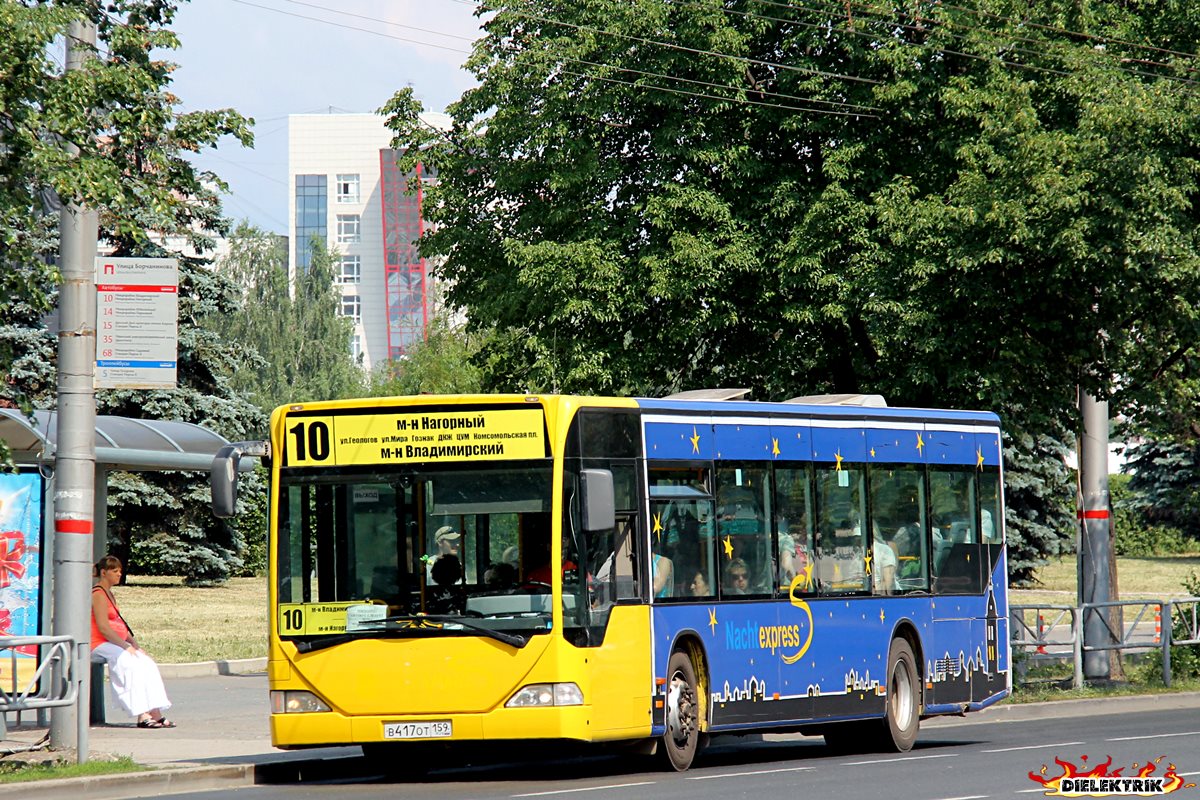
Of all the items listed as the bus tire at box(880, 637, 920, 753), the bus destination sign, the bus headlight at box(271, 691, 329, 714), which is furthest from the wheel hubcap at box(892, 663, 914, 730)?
the bus headlight at box(271, 691, 329, 714)

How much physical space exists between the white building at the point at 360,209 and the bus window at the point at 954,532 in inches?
4887

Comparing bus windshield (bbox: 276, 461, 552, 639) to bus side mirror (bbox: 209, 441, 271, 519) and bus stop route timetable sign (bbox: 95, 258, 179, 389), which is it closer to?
bus side mirror (bbox: 209, 441, 271, 519)

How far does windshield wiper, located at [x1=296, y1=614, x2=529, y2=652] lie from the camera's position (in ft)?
45.9

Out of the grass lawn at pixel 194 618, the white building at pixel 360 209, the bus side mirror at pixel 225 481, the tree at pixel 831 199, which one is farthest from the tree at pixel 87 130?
the white building at pixel 360 209

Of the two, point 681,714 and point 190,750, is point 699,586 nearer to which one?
point 681,714

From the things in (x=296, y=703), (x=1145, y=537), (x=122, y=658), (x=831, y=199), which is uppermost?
(x=831, y=199)

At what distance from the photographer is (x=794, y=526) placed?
16953mm

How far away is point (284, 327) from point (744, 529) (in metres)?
67.9

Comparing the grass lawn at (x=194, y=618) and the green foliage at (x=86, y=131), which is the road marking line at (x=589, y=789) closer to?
the green foliage at (x=86, y=131)

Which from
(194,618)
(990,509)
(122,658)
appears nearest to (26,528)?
(122,658)

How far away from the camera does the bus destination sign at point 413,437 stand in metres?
14.3

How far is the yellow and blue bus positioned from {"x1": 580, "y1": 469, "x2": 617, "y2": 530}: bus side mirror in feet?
0.05

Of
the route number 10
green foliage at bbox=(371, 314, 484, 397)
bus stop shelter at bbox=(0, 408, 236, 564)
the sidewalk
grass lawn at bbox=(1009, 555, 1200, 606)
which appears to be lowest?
the sidewalk

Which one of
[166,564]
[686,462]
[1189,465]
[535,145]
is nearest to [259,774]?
[686,462]
